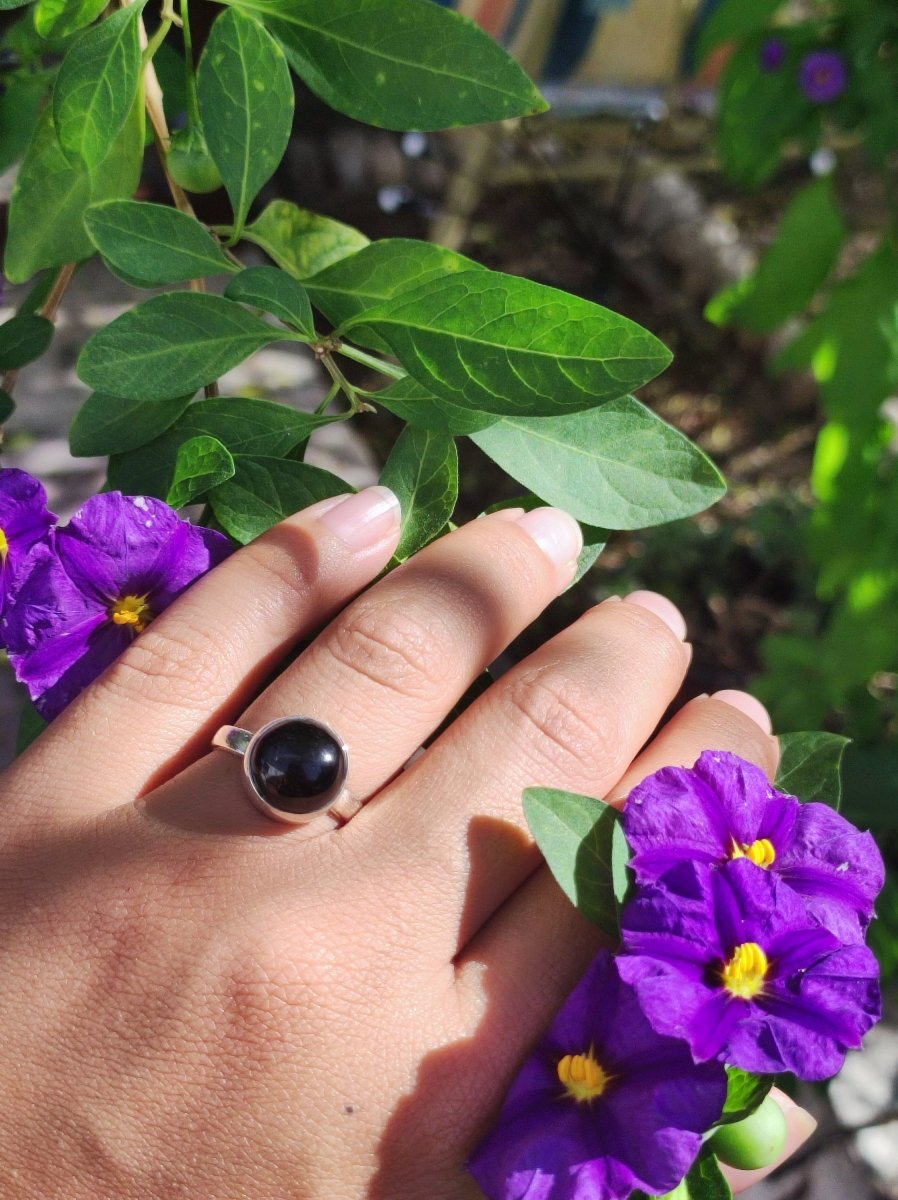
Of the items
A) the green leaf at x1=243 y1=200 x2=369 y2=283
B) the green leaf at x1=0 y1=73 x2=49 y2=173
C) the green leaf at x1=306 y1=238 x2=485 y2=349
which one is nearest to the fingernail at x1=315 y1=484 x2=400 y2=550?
the green leaf at x1=306 y1=238 x2=485 y2=349

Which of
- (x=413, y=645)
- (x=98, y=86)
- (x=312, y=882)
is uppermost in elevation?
(x=98, y=86)

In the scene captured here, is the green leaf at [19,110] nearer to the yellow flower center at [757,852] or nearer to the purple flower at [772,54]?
the yellow flower center at [757,852]

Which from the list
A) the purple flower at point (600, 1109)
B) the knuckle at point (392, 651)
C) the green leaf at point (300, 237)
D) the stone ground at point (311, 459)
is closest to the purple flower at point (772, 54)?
the stone ground at point (311, 459)

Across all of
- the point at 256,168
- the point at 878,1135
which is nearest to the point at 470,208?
the point at 878,1135

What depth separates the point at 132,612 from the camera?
2.74 feet

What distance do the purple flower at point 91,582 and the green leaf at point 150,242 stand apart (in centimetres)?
15

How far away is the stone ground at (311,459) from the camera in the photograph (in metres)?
2.24

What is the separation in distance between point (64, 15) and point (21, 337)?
228 millimetres

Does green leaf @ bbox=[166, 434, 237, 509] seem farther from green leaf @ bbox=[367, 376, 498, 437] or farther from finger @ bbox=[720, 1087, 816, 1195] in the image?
finger @ bbox=[720, 1087, 816, 1195]

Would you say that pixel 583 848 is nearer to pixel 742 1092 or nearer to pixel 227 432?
Result: pixel 742 1092

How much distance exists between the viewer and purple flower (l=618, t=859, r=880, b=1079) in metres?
0.60

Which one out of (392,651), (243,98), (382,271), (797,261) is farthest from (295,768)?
(797,261)

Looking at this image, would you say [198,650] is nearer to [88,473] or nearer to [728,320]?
[88,473]

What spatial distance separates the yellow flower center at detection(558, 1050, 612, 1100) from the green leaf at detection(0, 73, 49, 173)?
81 cm
